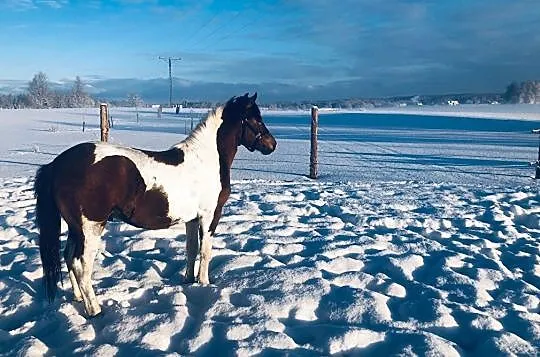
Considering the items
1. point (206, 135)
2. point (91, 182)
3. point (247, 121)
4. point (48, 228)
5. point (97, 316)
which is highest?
point (247, 121)

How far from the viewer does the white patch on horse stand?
12.5 ft

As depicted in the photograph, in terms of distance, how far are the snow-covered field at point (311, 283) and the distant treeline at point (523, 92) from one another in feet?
342

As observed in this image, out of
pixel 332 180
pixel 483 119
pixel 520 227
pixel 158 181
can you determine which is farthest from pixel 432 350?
pixel 483 119

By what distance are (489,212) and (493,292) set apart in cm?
320

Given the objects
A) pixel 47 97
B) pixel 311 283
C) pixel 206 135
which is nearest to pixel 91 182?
pixel 206 135

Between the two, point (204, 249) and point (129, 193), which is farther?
point (204, 249)

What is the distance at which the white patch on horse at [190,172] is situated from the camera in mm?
3822

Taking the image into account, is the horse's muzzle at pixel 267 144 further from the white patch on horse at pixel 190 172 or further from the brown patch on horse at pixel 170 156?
the brown patch on horse at pixel 170 156

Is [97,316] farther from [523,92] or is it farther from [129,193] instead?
[523,92]

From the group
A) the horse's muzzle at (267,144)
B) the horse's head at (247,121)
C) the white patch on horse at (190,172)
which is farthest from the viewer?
the horse's muzzle at (267,144)

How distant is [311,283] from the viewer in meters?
4.18

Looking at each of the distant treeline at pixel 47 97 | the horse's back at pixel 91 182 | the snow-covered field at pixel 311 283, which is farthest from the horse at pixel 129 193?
the distant treeline at pixel 47 97

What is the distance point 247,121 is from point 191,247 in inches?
55.4

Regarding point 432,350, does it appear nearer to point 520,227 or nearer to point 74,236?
point 74,236
